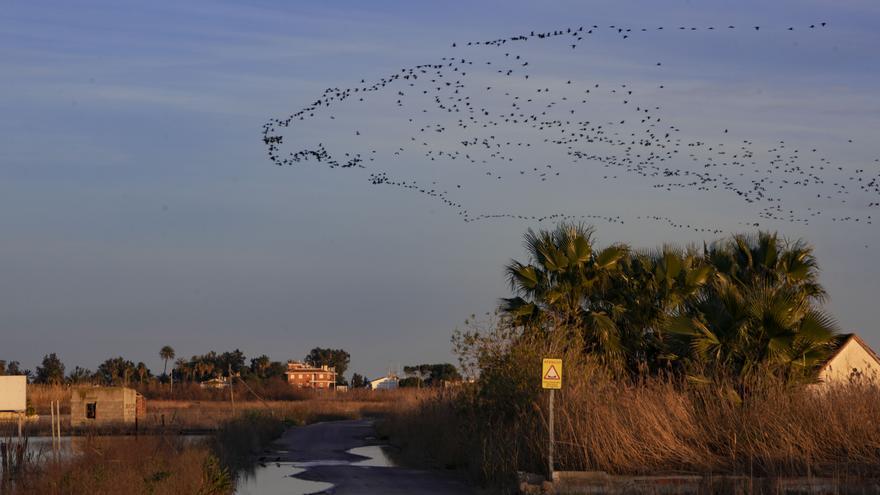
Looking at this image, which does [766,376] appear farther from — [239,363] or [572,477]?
[239,363]

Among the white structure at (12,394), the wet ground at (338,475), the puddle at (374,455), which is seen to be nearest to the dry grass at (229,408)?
the puddle at (374,455)

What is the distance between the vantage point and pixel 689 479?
827 inches

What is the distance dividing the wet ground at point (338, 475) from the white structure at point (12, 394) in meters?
9.26

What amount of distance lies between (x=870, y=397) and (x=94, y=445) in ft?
57.0

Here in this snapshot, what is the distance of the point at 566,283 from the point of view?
37.2 metres

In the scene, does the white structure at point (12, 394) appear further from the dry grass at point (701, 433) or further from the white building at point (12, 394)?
the dry grass at point (701, 433)

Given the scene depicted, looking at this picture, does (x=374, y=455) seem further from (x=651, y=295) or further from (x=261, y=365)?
(x=261, y=365)

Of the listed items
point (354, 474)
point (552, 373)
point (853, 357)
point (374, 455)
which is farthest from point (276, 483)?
point (853, 357)

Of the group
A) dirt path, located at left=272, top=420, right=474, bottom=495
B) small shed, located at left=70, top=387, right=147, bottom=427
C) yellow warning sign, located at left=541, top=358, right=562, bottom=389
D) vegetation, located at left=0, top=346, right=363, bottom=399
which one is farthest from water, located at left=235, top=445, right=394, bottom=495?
vegetation, located at left=0, top=346, right=363, bottom=399

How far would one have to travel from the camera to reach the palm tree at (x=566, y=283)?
3628cm

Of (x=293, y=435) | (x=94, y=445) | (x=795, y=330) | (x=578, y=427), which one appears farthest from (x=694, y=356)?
(x=293, y=435)

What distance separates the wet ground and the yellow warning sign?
469cm

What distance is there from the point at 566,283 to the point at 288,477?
11840mm

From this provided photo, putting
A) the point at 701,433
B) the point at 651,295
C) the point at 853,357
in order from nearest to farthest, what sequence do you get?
the point at 701,433 → the point at 651,295 → the point at 853,357
